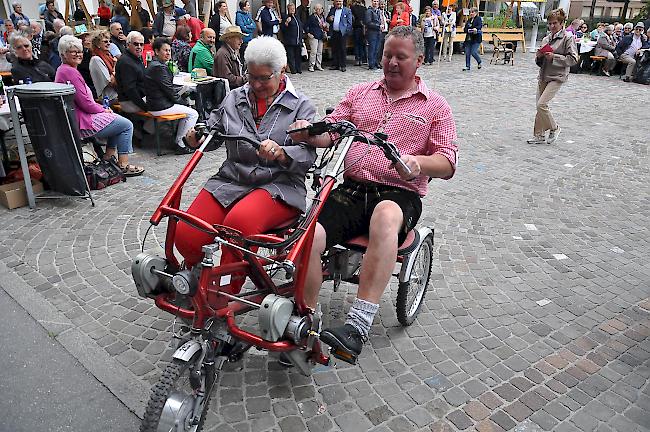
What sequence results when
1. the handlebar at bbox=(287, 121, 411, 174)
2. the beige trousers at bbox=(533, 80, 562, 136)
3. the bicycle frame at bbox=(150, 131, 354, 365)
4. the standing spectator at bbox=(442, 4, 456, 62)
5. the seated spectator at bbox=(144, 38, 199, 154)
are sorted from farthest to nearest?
the standing spectator at bbox=(442, 4, 456, 62) < the beige trousers at bbox=(533, 80, 562, 136) < the seated spectator at bbox=(144, 38, 199, 154) < the handlebar at bbox=(287, 121, 411, 174) < the bicycle frame at bbox=(150, 131, 354, 365)

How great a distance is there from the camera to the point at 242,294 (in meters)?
2.70

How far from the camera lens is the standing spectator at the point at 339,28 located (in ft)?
50.5

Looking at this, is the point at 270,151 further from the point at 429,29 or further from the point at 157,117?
the point at 429,29

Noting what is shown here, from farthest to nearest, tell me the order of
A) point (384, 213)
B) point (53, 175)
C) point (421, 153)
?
point (53, 175)
point (421, 153)
point (384, 213)

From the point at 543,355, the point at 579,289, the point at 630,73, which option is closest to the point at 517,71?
the point at 630,73

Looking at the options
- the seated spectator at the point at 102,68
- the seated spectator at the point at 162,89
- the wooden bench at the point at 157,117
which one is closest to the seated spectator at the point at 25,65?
the seated spectator at the point at 102,68

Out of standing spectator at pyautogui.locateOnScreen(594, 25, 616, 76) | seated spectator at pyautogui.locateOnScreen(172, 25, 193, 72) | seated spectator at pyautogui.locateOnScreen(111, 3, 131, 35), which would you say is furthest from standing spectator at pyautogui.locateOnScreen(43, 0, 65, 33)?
standing spectator at pyautogui.locateOnScreen(594, 25, 616, 76)

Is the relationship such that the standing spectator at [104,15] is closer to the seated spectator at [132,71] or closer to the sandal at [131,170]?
the seated spectator at [132,71]

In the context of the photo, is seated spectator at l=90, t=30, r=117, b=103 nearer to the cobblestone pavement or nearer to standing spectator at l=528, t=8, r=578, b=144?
the cobblestone pavement

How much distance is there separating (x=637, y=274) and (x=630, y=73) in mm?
13901

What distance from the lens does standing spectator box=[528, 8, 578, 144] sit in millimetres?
7566

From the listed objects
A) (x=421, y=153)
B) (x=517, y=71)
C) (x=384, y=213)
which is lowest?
(x=517, y=71)

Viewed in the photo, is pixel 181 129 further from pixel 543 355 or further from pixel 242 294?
pixel 543 355

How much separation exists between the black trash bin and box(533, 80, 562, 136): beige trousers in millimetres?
6521
